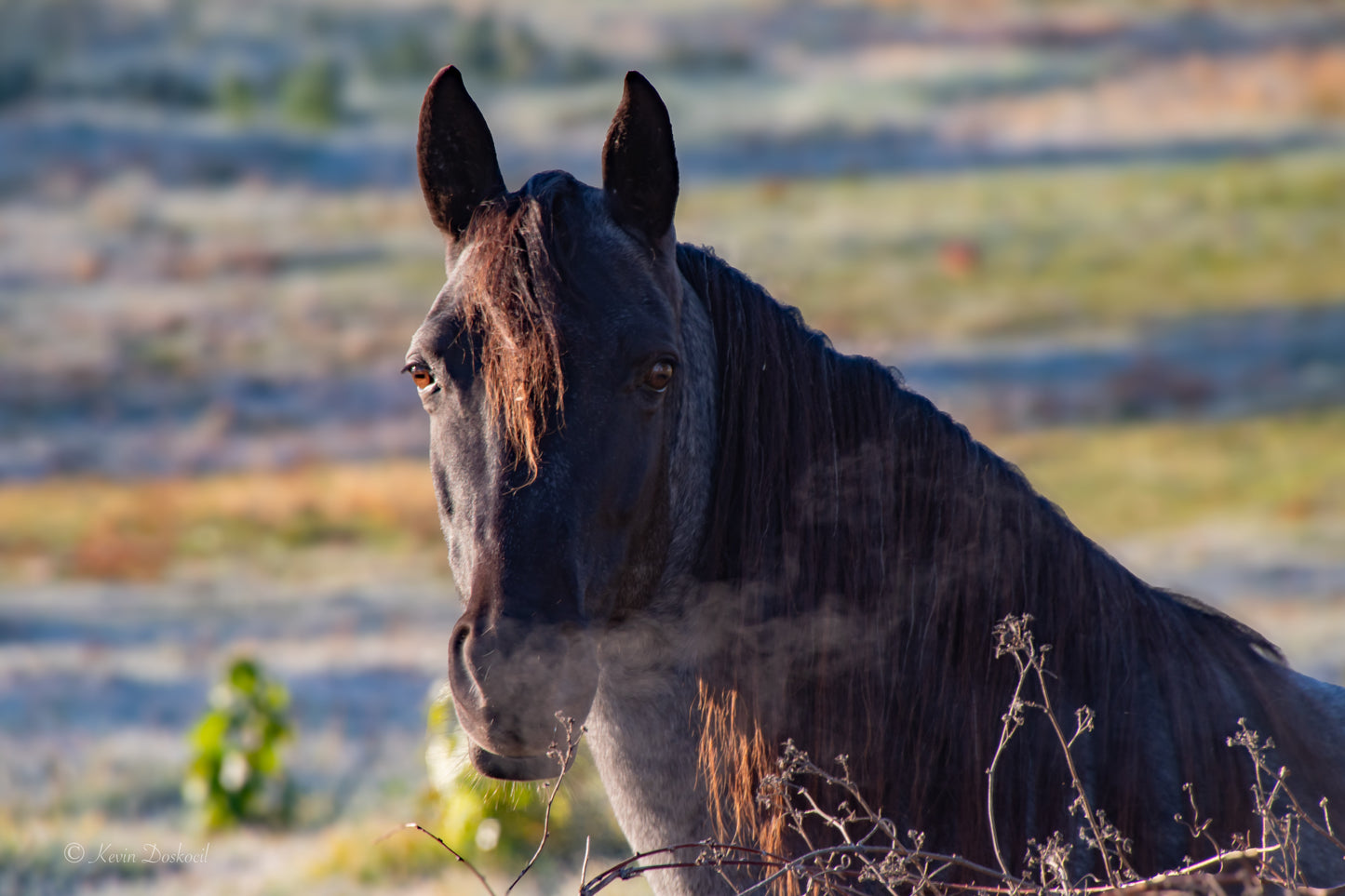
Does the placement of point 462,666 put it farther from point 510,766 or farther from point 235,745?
point 235,745

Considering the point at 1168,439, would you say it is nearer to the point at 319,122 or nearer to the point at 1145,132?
the point at 1145,132

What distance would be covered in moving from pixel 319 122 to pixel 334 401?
44.3 feet

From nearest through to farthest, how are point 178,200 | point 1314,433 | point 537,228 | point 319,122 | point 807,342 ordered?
point 537,228 → point 807,342 → point 1314,433 → point 178,200 → point 319,122

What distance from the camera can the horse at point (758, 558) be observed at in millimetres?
2555

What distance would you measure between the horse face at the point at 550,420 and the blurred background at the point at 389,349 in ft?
3.01

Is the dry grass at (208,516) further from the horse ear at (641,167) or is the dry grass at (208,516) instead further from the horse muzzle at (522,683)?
the horse muzzle at (522,683)

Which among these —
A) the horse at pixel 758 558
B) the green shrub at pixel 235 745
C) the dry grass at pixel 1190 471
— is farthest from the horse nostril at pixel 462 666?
the dry grass at pixel 1190 471

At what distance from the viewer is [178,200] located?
32.1 meters

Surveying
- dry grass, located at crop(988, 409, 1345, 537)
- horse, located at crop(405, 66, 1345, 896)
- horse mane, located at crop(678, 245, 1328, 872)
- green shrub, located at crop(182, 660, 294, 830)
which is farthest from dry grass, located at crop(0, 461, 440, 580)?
horse mane, located at crop(678, 245, 1328, 872)

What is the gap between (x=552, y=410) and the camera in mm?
2492

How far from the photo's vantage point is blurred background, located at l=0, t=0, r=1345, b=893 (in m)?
9.15

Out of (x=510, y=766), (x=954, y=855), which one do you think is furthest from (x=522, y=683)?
(x=954, y=855)

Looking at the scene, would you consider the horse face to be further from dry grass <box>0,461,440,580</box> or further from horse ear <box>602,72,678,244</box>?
dry grass <box>0,461,440,580</box>

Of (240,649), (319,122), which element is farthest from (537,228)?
(319,122)
